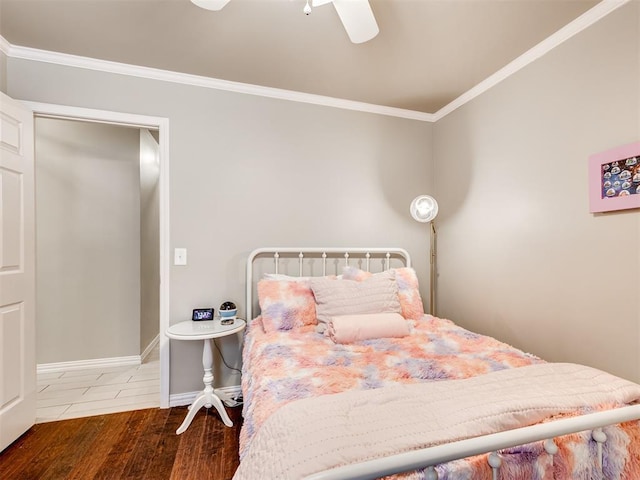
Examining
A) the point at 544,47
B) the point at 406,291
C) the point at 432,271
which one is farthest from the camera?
the point at 432,271

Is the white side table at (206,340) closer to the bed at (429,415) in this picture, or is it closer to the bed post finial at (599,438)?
the bed at (429,415)

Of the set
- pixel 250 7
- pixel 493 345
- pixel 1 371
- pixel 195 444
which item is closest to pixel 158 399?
pixel 195 444

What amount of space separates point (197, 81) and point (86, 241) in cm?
197

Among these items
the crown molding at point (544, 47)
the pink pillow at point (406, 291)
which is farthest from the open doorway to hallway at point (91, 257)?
the crown molding at point (544, 47)

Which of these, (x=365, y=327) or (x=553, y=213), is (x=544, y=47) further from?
(x=365, y=327)

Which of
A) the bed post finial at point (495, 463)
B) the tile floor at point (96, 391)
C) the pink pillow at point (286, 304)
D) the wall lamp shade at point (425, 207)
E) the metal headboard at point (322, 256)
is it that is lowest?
the tile floor at point (96, 391)

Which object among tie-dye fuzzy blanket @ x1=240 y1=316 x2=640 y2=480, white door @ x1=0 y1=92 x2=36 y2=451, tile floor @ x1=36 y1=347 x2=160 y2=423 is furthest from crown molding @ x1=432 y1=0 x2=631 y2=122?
tile floor @ x1=36 y1=347 x2=160 y2=423

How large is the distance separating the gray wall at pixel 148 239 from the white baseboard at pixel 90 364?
13 cm

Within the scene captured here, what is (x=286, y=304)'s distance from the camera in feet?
6.77

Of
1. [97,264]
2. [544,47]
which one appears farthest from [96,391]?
[544,47]

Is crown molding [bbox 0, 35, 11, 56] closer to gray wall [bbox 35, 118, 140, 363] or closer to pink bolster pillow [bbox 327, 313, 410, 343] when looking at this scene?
gray wall [bbox 35, 118, 140, 363]

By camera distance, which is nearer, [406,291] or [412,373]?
[412,373]

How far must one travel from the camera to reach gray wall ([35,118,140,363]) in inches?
114

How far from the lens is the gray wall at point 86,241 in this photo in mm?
2895
